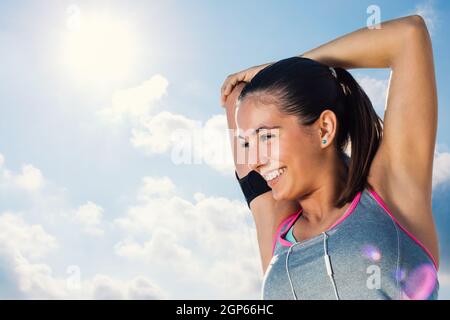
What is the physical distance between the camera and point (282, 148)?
83.3 inches

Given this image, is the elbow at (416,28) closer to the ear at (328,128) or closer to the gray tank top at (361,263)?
the ear at (328,128)

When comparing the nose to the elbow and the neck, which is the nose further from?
the elbow

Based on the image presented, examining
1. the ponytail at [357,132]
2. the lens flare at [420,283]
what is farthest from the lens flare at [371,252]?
the ponytail at [357,132]

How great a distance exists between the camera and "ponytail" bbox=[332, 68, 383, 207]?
2.17 metres

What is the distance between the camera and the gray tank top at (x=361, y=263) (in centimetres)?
188

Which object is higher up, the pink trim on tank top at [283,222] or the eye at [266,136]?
the eye at [266,136]

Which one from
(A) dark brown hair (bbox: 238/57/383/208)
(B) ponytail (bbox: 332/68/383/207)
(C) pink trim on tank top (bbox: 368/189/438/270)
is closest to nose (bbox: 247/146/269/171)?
(A) dark brown hair (bbox: 238/57/383/208)

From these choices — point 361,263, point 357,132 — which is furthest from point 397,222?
point 357,132
